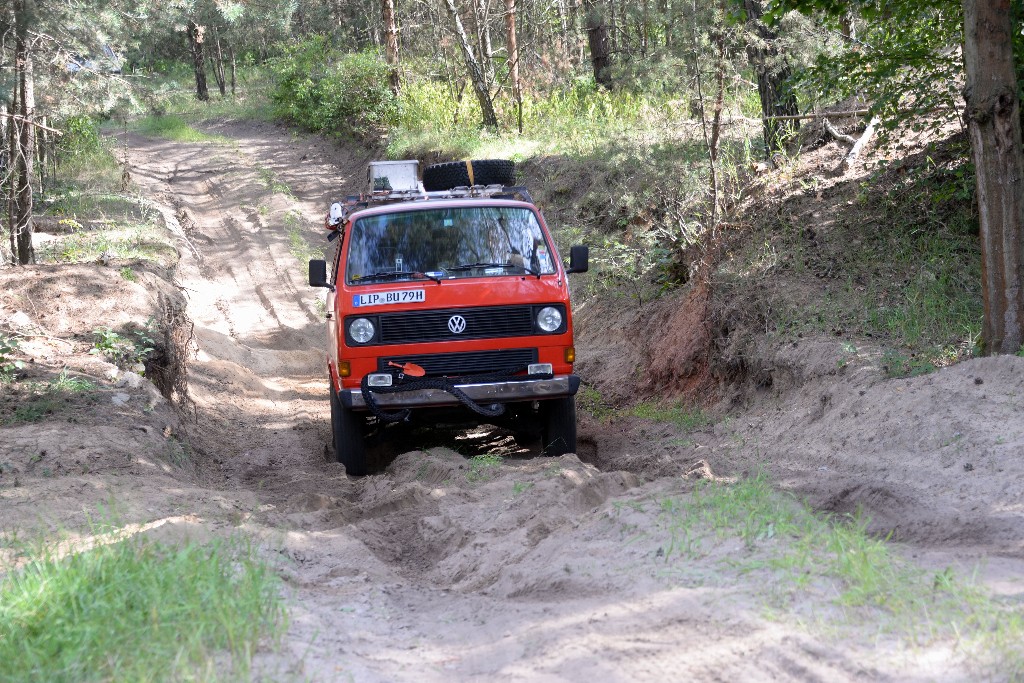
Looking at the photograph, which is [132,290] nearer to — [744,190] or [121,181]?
[744,190]

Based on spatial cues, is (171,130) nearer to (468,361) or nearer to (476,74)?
(476,74)

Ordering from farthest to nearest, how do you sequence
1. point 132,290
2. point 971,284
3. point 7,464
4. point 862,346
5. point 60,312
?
point 132,290, point 60,312, point 971,284, point 862,346, point 7,464

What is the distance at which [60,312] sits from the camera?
10.3 m

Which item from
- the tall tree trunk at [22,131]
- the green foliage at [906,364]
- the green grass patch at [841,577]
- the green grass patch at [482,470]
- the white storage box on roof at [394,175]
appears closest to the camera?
the green grass patch at [841,577]

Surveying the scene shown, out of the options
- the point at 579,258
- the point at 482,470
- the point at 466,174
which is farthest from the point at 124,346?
the point at 579,258

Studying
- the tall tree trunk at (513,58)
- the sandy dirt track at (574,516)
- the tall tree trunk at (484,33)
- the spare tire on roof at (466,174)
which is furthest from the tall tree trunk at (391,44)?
the sandy dirt track at (574,516)

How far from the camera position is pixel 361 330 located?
7.58m

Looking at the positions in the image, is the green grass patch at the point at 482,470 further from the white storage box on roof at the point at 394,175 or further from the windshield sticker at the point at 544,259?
the white storage box on roof at the point at 394,175

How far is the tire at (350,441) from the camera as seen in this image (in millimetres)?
7949

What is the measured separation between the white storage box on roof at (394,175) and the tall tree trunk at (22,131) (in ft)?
15.4

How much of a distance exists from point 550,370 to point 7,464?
3.99 m

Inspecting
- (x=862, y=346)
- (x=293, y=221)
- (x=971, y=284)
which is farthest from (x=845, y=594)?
(x=293, y=221)

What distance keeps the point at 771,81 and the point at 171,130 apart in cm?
2359

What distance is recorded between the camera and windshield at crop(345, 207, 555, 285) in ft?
26.1
